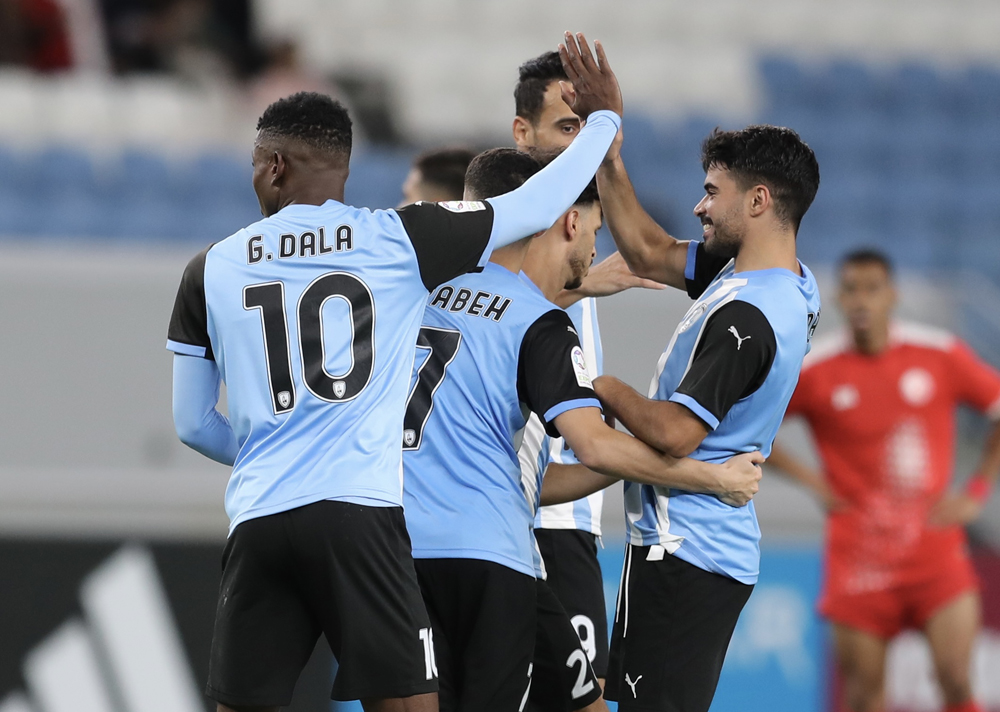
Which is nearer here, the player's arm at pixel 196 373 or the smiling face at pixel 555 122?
the player's arm at pixel 196 373

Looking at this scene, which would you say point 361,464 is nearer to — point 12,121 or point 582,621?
point 582,621

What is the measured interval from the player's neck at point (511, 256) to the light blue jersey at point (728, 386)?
1.65 feet

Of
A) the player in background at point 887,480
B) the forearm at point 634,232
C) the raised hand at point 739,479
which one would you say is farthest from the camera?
the player in background at point 887,480

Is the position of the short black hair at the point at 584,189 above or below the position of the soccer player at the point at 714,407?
above

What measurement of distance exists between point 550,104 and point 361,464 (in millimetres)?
1869

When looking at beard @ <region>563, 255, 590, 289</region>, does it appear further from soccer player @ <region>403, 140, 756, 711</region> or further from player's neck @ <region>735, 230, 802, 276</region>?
player's neck @ <region>735, 230, 802, 276</region>

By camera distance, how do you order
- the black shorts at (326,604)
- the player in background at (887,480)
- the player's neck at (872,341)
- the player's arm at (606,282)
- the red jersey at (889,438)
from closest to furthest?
the black shorts at (326,604)
the player's arm at (606,282)
the player in background at (887,480)
the red jersey at (889,438)
the player's neck at (872,341)

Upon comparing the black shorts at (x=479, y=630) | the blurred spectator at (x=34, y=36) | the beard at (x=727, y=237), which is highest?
the blurred spectator at (x=34, y=36)

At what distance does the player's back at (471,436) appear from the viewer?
333cm

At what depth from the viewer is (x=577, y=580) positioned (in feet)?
13.7

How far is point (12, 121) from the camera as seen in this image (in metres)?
10.1

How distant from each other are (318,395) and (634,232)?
4.17ft

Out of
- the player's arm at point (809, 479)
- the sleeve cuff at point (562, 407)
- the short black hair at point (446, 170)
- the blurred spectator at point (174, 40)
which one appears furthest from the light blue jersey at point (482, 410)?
the blurred spectator at point (174, 40)

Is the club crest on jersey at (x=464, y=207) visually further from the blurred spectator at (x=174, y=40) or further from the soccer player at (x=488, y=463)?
the blurred spectator at (x=174, y=40)
